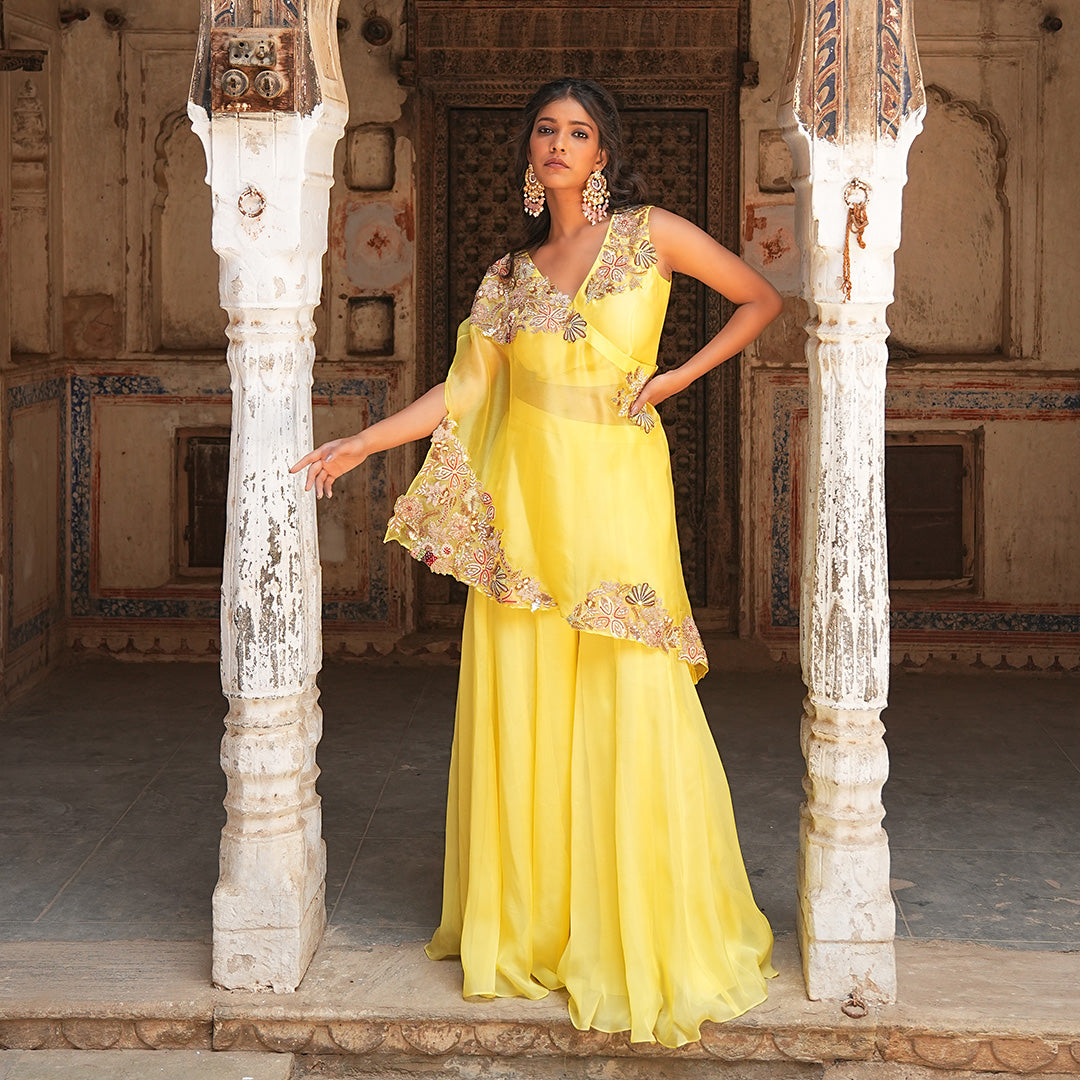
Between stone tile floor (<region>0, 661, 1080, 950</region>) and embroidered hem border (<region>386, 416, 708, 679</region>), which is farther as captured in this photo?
stone tile floor (<region>0, 661, 1080, 950</region>)

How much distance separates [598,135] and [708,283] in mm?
421

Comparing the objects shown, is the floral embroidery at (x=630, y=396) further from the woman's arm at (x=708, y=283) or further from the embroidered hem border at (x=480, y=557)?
the embroidered hem border at (x=480, y=557)

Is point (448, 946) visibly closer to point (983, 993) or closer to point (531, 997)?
point (531, 997)

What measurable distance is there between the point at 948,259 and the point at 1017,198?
377 millimetres

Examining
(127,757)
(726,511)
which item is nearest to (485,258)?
(726,511)

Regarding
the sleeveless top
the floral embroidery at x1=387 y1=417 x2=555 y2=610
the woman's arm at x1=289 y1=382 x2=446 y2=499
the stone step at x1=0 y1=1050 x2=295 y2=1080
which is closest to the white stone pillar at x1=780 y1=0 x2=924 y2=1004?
the sleeveless top

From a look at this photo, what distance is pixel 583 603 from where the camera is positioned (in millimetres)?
3621

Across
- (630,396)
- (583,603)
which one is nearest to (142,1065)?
(583,603)

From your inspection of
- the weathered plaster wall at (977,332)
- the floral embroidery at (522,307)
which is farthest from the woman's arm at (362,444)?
the weathered plaster wall at (977,332)

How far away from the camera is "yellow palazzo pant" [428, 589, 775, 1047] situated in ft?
11.8

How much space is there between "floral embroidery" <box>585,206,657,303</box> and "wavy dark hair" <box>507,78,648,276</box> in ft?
0.21

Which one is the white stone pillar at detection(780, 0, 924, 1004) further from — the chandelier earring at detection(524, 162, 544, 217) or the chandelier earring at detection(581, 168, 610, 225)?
the chandelier earring at detection(524, 162, 544, 217)

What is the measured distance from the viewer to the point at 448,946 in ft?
12.8

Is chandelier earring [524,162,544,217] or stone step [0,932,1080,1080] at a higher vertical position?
chandelier earring [524,162,544,217]
